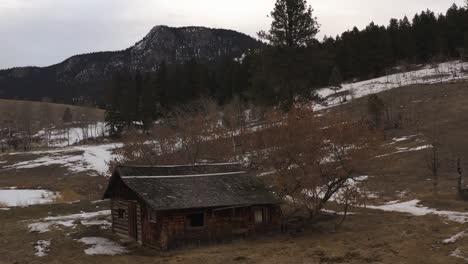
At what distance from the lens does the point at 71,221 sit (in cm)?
3519

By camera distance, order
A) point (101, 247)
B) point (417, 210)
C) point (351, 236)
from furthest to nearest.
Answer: point (417, 210) < point (101, 247) < point (351, 236)

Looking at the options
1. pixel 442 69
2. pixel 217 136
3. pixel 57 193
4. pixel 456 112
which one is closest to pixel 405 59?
pixel 442 69

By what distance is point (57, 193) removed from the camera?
5153 centimetres

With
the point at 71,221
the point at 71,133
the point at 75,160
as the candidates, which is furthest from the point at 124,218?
the point at 71,133

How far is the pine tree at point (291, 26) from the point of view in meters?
42.8

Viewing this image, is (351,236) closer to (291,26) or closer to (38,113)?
(291,26)

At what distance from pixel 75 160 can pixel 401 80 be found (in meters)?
61.3

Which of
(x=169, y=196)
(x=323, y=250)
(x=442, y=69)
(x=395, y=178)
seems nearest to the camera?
(x=323, y=250)

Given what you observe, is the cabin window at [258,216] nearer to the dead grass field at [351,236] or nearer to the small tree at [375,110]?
the dead grass field at [351,236]

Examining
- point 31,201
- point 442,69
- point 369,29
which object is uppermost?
point 369,29

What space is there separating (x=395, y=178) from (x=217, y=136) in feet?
56.6

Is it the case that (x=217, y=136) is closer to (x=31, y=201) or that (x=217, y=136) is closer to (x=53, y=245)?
(x=31, y=201)

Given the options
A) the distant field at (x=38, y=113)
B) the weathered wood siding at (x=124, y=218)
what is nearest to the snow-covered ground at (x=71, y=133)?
the distant field at (x=38, y=113)

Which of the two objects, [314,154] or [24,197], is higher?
[314,154]
